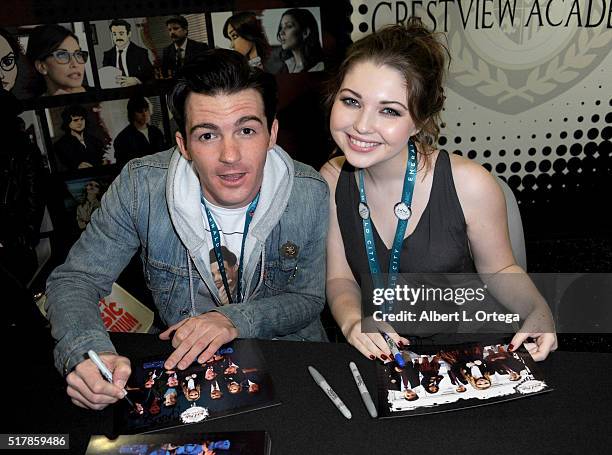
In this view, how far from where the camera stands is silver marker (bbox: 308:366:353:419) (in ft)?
3.76

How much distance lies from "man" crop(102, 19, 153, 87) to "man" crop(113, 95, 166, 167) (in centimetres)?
11

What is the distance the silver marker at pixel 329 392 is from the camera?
1146 millimetres

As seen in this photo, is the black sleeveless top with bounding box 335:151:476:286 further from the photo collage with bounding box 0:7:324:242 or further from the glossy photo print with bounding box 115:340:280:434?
the photo collage with bounding box 0:7:324:242

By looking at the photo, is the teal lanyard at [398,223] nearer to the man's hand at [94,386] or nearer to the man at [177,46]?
the man's hand at [94,386]

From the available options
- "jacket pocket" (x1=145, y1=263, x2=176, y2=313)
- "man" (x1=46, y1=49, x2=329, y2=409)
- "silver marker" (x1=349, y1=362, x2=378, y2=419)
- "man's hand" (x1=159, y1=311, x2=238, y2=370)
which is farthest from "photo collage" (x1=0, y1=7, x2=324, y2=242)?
"silver marker" (x1=349, y1=362, x2=378, y2=419)

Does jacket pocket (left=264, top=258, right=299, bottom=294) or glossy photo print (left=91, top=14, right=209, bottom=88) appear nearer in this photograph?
jacket pocket (left=264, top=258, right=299, bottom=294)

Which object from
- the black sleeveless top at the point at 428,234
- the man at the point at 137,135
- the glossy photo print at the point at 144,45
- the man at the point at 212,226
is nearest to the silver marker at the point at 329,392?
the man at the point at 212,226

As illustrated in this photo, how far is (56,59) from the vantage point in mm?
3051

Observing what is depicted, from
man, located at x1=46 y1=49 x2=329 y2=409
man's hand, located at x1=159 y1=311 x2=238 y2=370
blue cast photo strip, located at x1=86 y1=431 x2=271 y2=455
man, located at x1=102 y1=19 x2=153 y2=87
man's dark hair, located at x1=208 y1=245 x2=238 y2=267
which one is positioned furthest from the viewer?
man, located at x1=102 y1=19 x2=153 y2=87

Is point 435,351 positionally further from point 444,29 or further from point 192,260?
point 444,29

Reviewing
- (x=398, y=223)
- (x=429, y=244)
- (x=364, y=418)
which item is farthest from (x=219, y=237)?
(x=364, y=418)

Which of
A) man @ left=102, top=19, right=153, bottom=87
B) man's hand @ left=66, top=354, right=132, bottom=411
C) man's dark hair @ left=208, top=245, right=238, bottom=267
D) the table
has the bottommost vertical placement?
the table

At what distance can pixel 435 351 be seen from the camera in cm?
131

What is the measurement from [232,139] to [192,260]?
0.41 m
